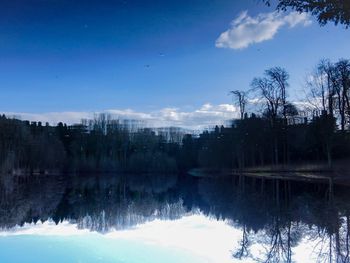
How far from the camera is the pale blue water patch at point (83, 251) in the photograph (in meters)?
8.09

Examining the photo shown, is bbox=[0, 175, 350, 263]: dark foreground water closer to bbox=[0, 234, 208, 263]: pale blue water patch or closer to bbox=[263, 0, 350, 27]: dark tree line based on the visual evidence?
bbox=[0, 234, 208, 263]: pale blue water patch

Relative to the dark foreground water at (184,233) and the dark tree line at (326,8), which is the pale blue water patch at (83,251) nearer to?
the dark foreground water at (184,233)

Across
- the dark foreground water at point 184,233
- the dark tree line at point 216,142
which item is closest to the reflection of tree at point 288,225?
the dark foreground water at point 184,233

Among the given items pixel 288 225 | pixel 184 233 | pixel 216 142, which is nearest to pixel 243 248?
pixel 288 225

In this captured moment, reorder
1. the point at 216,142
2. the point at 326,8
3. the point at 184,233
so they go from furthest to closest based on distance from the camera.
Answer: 1. the point at 216,142
2. the point at 184,233
3. the point at 326,8

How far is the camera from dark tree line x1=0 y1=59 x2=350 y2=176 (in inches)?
1629

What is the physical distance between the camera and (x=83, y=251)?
29.5 feet

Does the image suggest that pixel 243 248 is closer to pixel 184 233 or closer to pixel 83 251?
pixel 184 233

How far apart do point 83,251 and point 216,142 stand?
47684mm

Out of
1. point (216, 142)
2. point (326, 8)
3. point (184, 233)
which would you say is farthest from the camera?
point (216, 142)

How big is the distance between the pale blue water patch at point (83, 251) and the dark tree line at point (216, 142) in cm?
3138

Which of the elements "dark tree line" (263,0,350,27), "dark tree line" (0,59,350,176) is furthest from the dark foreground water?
"dark tree line" (0,59,350,176)

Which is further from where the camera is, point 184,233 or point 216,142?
point 216,142

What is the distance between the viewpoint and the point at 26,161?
67.1 m
